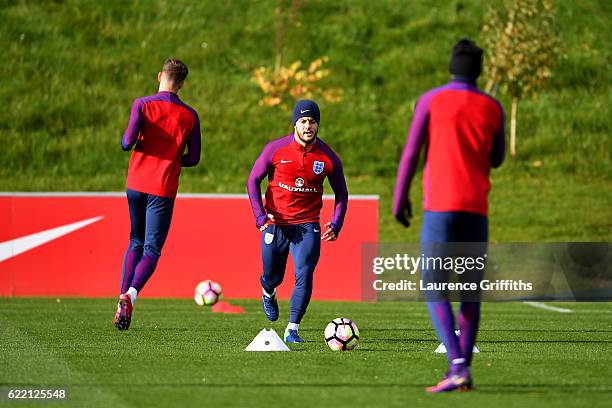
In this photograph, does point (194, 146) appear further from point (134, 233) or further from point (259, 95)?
point (259, 95)

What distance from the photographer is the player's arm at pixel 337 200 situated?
434 inches

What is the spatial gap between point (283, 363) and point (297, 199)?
2.46m

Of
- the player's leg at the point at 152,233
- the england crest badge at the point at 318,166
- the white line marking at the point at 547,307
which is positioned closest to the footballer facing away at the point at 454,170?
the england crest badge at the point at 318,166

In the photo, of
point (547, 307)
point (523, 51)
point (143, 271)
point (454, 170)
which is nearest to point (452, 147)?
point (454, 170)

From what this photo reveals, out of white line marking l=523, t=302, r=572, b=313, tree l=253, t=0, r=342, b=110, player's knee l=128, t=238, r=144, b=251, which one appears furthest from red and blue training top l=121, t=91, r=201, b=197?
tree l=253, t=0, r=342, b=110

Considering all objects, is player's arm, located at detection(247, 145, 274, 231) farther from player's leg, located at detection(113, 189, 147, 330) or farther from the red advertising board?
the red advertising board

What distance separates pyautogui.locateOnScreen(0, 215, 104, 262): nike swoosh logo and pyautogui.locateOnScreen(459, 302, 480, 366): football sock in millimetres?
12113

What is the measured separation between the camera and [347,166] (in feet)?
91.7

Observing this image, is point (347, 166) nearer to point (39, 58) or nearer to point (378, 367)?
point (39, 58)

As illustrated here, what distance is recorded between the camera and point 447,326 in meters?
7.32

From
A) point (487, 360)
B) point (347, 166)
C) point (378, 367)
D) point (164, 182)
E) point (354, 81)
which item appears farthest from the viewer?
point (354, 81)

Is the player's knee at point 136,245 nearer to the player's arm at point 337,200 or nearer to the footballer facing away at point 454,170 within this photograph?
the player's arm at point 337,200

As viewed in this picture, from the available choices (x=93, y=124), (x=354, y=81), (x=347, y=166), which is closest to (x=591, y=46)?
(x=354, y=81)

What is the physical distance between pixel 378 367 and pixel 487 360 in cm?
103
